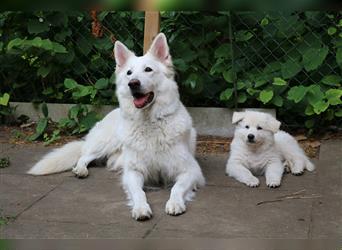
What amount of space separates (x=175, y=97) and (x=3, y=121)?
2.76 metres

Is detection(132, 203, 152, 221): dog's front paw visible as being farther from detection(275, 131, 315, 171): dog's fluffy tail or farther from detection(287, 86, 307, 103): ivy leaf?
detection(287, 86, 307, 103): ivy leaf

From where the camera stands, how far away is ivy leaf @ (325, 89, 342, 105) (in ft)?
17.2

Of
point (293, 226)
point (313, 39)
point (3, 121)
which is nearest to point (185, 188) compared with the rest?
point (293, 226)

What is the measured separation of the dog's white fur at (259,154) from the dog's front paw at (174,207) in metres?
0.75

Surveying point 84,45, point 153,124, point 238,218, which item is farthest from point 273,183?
point 84,45

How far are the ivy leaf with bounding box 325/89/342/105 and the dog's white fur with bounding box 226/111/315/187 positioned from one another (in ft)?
2.75

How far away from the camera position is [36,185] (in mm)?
4367

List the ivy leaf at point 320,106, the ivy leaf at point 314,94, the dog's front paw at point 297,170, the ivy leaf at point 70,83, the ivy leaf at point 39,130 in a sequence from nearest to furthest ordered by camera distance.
Answer: the dog's front paw at point 297,170, the ivy leaf at point 320,106, the ivy leaf at point 314,94, the ivy leaf at point 39,130, the ivy leaf at point 70,83

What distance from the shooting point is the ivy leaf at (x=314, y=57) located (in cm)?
530

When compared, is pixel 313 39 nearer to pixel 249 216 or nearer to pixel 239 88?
pixel 239 88

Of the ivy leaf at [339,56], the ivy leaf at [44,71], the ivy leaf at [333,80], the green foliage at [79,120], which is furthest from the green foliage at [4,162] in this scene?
the ivy leaf at [339,56]

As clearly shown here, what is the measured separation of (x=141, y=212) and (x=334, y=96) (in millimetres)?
2588

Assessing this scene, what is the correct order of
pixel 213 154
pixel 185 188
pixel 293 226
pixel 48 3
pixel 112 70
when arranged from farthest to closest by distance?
pixel 112 70 → pixel 213 154 → pixel 185 188 → pixel 293 226 → pixel 48 3

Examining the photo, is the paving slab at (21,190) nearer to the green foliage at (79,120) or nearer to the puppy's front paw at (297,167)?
the green foliage at (79,120)
